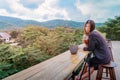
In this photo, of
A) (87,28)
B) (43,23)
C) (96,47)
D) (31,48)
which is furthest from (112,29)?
(96,47)

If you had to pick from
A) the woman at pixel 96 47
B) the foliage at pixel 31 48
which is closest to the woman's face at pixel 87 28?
the woman at pixel 96 47

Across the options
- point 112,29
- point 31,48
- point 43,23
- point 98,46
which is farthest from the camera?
point 112,29

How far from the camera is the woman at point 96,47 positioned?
2.87 metres

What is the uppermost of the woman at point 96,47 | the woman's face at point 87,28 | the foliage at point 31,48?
the woman's face at point 87,28

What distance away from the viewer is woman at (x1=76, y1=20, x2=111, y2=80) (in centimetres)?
287

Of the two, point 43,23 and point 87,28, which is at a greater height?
point 43,23

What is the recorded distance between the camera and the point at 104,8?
48.0 ft

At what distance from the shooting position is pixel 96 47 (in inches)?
116

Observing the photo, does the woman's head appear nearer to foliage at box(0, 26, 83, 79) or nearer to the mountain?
foliage at box(0, 26, 83, 79)

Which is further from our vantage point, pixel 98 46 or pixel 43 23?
pixel 43 23

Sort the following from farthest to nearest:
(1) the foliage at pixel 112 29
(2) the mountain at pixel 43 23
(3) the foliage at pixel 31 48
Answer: (1) the foliage at pixel 112 29 → (2) the mountain at pixel 43 23 → (3) the foliage at pixel 31 48

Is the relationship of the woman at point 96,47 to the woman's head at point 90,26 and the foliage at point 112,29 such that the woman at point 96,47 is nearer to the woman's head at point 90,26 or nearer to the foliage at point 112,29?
the woman's head at point 90,26

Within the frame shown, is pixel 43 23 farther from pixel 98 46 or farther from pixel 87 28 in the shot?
pixel 98 46

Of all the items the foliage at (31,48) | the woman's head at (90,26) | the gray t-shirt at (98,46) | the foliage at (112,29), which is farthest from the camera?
the foliage at (112,29)
